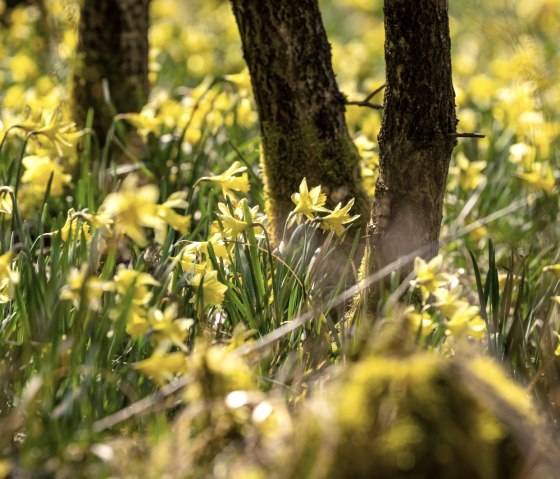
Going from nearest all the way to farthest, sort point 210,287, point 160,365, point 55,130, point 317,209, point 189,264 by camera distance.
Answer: point 160,365, point 210,287, point 189,264, point 317,209, point 55,130

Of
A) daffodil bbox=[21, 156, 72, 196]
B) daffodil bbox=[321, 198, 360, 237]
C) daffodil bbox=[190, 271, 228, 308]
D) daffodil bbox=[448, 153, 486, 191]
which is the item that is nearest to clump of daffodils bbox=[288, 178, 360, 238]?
daffodil bbox=[321, 198, 360, 237]

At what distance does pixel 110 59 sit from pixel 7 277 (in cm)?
199

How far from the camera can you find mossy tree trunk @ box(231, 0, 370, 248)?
2.62 metres

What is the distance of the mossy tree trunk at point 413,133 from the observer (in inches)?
82.8

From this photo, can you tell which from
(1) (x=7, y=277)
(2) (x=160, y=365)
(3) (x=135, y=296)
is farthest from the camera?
(1) (x=7, y=277)

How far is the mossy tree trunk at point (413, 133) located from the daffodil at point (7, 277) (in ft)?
3.17

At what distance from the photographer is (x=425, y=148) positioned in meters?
2.20

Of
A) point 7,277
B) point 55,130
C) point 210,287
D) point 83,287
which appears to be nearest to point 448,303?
point 210,287

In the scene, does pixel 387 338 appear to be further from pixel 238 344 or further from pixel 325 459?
pixel 238 344

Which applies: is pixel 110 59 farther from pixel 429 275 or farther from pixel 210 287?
pixel 429 275

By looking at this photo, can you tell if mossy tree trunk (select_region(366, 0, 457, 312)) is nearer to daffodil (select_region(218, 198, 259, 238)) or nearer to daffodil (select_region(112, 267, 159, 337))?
daffodil (select_region(218, 198, 259, 238))

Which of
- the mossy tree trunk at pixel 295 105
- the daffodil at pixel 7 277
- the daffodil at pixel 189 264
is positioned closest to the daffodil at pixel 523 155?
the mossy tree trunk at pixel 295 105

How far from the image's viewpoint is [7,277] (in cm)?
186

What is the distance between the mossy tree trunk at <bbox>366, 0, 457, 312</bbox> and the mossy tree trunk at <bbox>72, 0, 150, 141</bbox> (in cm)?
173
